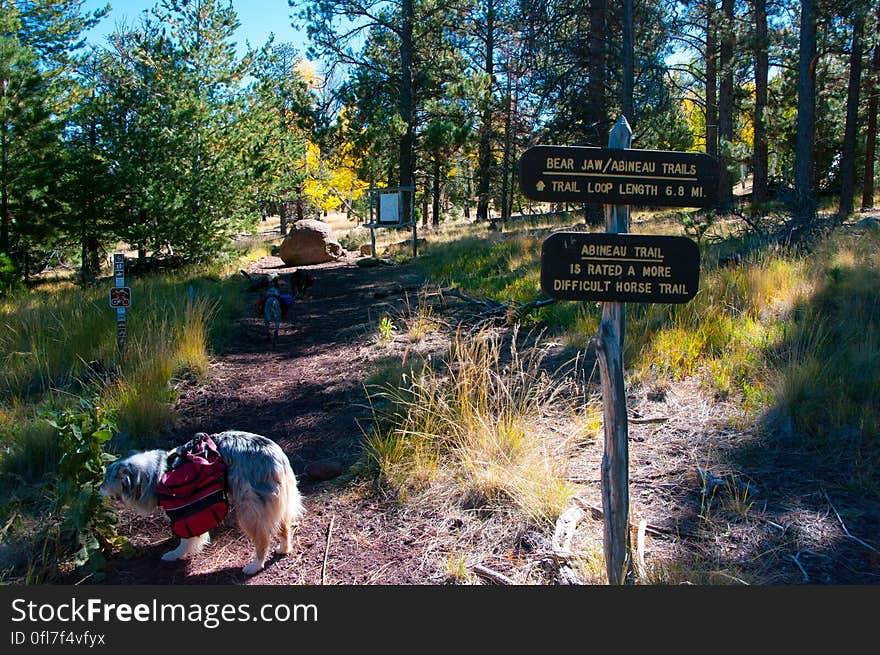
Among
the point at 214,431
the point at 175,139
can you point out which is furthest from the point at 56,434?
the point at 175,139

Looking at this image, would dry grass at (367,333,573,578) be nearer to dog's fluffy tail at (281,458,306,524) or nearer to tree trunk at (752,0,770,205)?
dog's fluffy tail at (281,458,306,524)

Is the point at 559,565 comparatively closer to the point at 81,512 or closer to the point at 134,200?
the point at 81,512

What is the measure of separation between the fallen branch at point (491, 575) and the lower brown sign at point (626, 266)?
1.53 m

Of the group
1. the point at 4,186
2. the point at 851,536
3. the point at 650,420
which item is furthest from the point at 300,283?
the point at 851,536

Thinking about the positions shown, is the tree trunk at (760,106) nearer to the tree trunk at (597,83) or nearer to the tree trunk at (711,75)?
the tree trunk at (711,75)

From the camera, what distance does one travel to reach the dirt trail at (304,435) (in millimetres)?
3623

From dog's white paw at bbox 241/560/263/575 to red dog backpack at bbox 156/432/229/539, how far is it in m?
0.32

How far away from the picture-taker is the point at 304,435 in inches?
213

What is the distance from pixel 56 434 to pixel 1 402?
163cm

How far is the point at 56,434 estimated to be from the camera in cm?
472

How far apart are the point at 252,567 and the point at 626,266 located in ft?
8.76

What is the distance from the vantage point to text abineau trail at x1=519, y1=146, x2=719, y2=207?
2924mm

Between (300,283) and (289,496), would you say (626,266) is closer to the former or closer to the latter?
(289,496)

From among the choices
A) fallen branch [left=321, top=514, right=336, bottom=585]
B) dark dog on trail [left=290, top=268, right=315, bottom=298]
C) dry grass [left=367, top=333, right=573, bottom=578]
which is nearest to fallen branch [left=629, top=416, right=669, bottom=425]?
dry grass [left=367, top=333, right=573, bottom=578]
